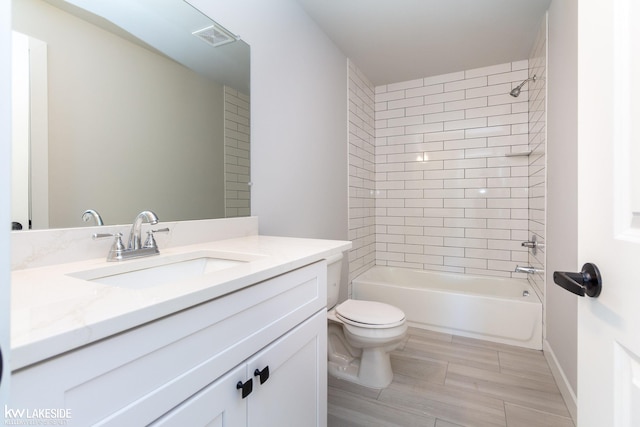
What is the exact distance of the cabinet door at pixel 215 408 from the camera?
62 centimetres

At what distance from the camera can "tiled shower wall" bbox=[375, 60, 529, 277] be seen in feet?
9.41

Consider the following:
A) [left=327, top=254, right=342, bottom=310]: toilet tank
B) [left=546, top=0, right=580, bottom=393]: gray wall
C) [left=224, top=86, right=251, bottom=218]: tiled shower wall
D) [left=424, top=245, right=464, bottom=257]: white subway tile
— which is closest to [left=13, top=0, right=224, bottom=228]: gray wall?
[left=224, top=86, right=251, bottom=218]: tiled shower wall

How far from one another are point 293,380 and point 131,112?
1139 mm

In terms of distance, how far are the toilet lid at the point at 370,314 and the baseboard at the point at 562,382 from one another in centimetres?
88

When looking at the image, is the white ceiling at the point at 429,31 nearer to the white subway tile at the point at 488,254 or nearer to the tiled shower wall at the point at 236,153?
the tiled shower wall at the point at 236,153

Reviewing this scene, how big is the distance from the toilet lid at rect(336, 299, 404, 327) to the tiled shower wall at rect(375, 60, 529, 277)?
4.74ft

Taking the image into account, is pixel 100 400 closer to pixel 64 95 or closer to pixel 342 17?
pixel 64 95

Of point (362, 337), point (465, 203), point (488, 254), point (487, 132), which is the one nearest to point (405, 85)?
point (487, 132)

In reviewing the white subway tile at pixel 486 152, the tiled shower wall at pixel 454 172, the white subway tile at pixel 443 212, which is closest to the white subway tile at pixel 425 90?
the tiled shower wall at pixel 454 172

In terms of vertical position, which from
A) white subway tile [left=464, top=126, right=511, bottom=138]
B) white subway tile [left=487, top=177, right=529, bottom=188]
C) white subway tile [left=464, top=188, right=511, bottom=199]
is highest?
white subway tile [left=464, top=126, right=511, bottom=138]

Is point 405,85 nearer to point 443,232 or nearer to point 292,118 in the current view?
point 443,232

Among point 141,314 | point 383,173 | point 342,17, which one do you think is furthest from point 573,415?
point 342,17

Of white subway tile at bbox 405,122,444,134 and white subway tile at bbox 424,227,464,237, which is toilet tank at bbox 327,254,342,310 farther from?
white subway tile at bbox 405,122,444,134

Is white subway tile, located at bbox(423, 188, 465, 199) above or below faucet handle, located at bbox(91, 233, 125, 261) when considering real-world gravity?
above
